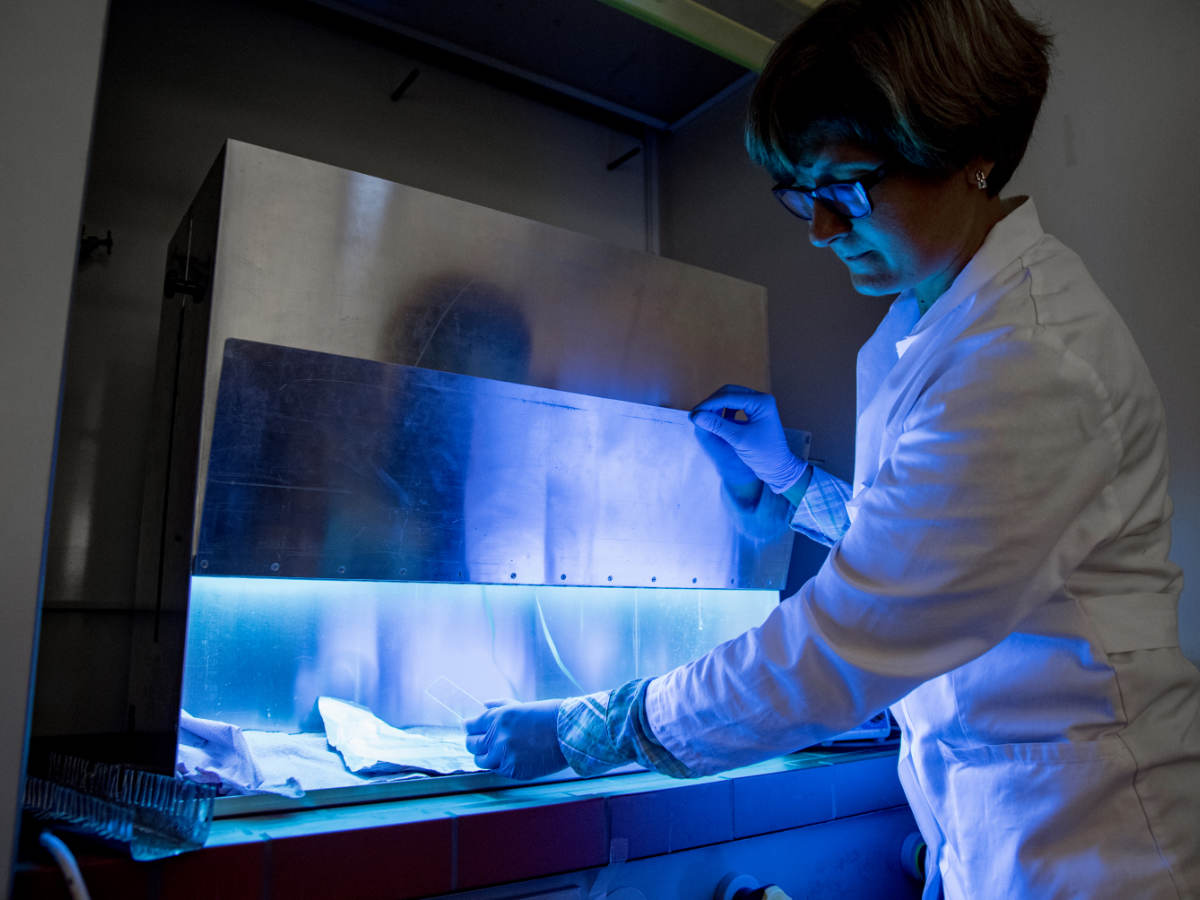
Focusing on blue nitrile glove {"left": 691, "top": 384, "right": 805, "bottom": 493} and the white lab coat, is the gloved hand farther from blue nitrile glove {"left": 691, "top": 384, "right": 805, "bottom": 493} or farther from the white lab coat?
blue nitrile glove {"left": 691, "top": 384, "right": 805, "bottom": 493}

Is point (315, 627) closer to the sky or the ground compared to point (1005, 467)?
closer to the ground

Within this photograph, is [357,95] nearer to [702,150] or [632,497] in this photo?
[702,150]

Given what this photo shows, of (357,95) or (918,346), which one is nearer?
(918,346)

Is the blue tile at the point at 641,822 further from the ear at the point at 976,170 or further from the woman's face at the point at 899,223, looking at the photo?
the ear at the point at 976,170

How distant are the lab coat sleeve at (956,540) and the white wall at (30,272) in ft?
2.20

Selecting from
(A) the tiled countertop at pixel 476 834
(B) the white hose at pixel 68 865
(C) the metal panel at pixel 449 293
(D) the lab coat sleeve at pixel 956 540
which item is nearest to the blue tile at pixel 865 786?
(A) the tiled countertop at pixel 476 834

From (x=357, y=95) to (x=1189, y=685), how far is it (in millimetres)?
1692

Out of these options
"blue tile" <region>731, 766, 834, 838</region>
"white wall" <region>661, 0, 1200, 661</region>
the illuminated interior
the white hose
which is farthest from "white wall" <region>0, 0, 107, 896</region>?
"white wall" <region>661, 0, 1200, 661</region>

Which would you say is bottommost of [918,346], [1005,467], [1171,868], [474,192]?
[1171,868]

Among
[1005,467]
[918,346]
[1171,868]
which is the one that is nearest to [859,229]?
[918,346]

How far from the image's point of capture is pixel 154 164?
1.54 metres

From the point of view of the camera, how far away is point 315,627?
136cm

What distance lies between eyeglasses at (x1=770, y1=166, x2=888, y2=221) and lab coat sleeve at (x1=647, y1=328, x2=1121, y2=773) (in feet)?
0.62

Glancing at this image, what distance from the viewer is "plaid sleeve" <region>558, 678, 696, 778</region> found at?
3.14ft
